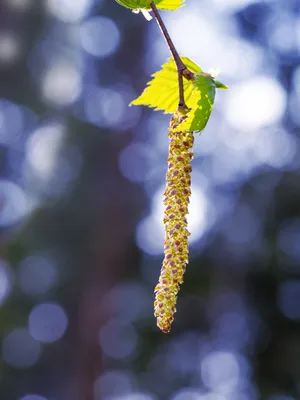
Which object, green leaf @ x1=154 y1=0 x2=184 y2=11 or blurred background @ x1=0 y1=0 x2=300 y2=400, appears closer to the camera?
green leaf @ x1=154 y1=0 x2=184 y2=11

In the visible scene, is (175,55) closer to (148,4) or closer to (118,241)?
(148,4)

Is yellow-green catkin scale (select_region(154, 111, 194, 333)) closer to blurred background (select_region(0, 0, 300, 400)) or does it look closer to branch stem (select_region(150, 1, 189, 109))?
branch stem (select_region(150, 1, 189, 109))

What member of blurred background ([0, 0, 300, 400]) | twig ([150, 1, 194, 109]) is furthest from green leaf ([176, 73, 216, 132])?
blurred background ([0, 0, 300, 400])

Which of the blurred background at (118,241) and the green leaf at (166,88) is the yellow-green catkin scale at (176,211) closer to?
the green leaf at (166,88)

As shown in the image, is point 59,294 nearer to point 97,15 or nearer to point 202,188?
point 202,188

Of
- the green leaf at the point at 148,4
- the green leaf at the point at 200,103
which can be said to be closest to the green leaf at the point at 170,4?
the green leaf at the point at 148,4

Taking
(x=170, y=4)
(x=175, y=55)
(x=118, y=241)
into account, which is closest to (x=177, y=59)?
(x=175, y=55)
